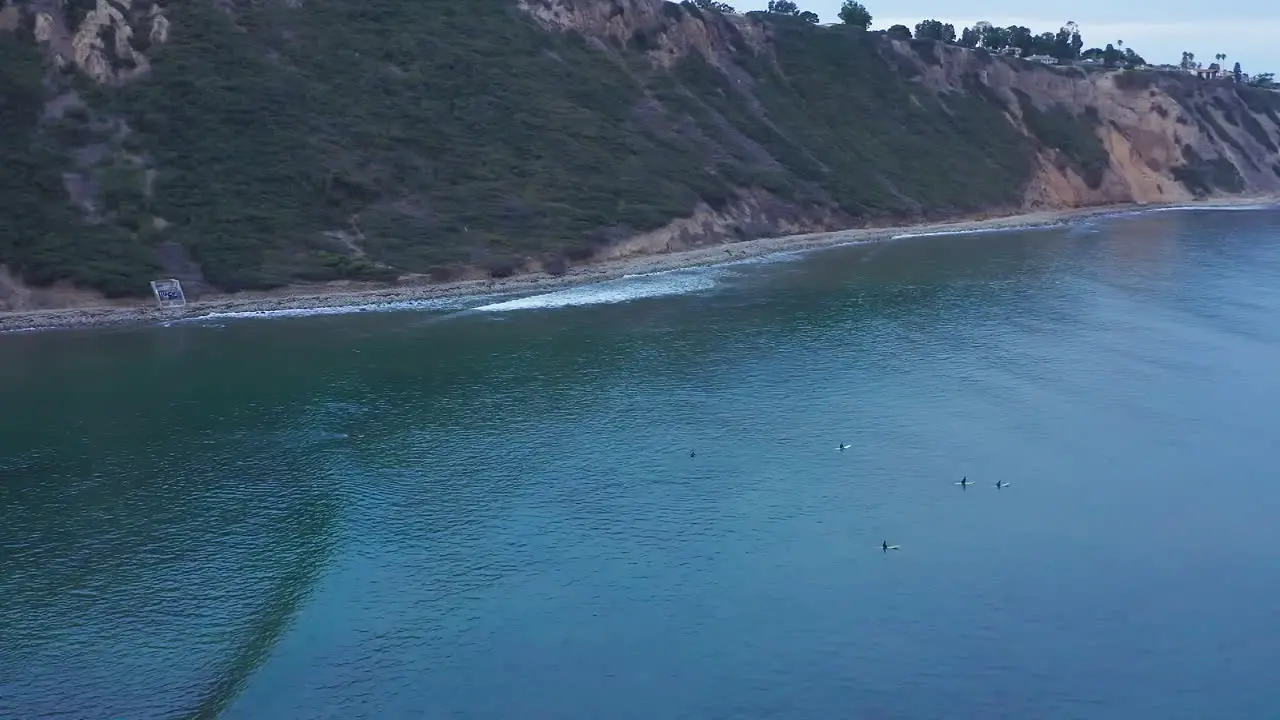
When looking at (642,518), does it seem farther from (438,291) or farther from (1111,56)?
(1111,56)

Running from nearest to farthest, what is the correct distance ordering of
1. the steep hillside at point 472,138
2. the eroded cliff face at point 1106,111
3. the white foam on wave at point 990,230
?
the steep hillside at point 472,138
the white foam on wave at point 990,230
the eroded cliff face at point 1106,111

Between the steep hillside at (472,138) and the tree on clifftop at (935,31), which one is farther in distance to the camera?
the tree on clifftop at (935,31)

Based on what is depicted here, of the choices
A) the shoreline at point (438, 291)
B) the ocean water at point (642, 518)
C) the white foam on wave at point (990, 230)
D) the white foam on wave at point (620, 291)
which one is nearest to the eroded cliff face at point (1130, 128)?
the white foam on wave at point (990, 230)

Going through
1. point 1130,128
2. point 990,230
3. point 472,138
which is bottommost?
point 990,230

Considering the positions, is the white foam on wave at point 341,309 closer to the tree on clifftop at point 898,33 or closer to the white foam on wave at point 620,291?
the white foam on wave at point 620,291

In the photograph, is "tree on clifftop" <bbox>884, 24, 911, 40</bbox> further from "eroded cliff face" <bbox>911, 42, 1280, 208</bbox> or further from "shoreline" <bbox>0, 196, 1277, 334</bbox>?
"shoreline" <bbox>0, 196, 1277, 334</bbox>

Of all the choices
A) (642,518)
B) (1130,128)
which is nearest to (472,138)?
(642,518)
